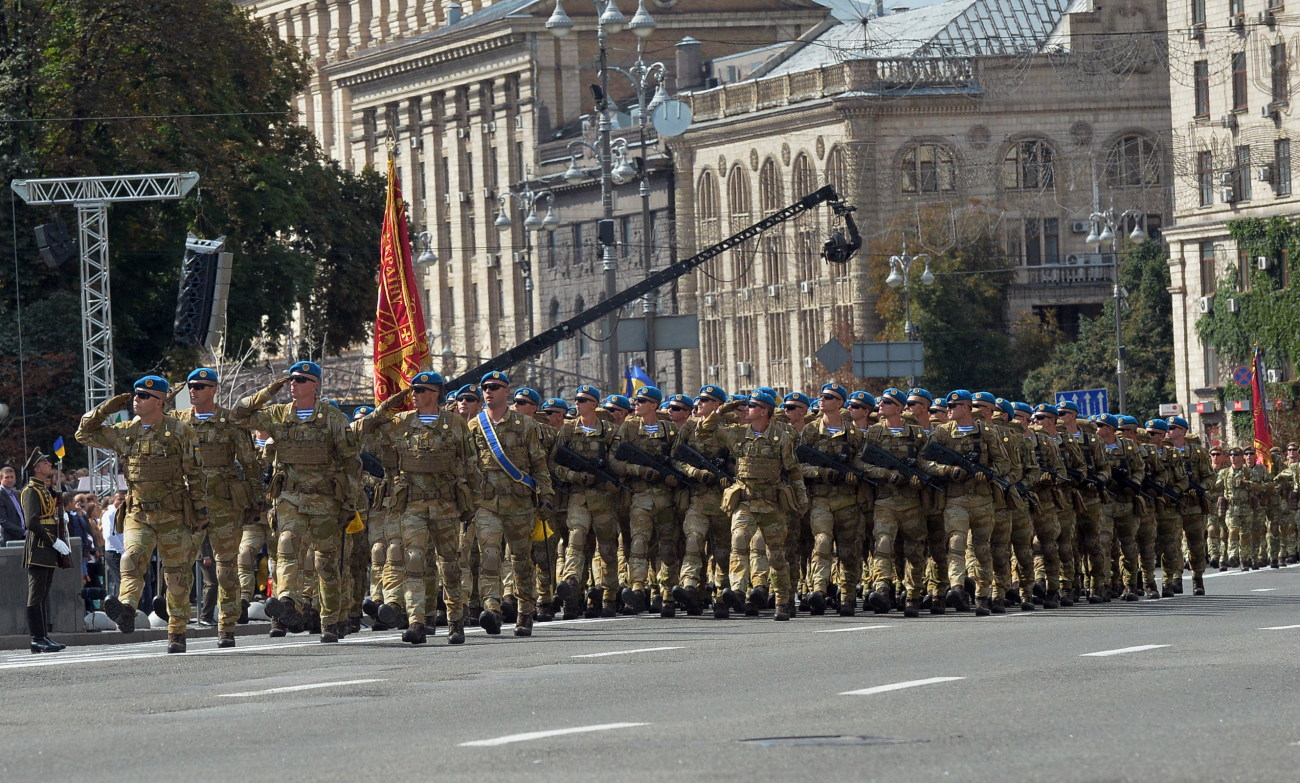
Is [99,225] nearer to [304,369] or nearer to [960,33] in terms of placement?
[304,369]

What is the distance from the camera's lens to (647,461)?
22.3 meters

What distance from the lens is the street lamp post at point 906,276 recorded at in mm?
77250

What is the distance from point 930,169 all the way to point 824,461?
65063 mm

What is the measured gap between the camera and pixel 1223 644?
1816 cm

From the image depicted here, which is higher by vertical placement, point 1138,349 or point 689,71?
point 689,71

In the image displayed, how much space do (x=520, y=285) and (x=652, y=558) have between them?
87.3 m

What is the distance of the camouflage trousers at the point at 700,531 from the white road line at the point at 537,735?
30.5ft

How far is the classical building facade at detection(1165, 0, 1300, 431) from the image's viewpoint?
69.5 meters

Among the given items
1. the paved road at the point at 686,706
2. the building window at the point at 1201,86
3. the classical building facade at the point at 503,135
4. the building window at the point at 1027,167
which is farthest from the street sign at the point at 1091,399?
the classical building facade at the point at 503,135

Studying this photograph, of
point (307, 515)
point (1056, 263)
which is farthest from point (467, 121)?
point (307, 515)

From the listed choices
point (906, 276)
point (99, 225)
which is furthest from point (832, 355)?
point (906, 276)

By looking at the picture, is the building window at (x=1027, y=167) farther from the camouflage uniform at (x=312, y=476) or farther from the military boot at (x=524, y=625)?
the camouflage uniform at (x=312, y=476)

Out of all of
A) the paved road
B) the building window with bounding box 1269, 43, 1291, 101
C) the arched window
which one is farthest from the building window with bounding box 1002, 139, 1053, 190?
the paved road

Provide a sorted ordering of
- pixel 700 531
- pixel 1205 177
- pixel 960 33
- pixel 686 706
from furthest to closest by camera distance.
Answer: pixel 960 33 → pixel 1205 177 → pixel 700 531 → pixel 686 706
